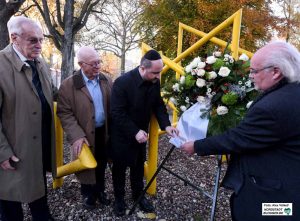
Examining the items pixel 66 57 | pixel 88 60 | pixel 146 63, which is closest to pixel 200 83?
pixel 146 63

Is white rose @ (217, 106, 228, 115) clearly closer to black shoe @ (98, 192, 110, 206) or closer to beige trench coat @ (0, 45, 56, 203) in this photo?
beige trench coat @ (0, 45, 56, 203)

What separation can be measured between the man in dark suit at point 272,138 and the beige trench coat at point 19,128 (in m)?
1.62

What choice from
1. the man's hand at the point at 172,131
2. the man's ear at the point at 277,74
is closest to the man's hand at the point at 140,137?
the man's hand at the point at 172,131

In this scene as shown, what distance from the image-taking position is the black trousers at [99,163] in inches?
137

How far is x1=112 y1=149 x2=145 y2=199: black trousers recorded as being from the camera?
11.3ft

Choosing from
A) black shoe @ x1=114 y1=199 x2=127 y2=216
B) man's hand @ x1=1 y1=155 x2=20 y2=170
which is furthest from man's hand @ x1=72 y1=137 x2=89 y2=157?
black shoe @ x1=114 y1=199 x2=127 y2=216

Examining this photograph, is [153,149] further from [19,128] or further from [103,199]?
[19,128]

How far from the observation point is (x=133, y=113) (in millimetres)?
3227

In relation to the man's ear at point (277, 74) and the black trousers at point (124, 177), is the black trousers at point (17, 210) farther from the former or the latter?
the man's ear at point (277, 74)

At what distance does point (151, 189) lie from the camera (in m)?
3.93

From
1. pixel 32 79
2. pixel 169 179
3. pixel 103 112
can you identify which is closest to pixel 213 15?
pixel 169 179

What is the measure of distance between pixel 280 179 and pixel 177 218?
1.82 metres

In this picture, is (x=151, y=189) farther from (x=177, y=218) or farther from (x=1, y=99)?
(x=1, y=99)

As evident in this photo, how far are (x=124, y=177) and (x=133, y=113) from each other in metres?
0.78
